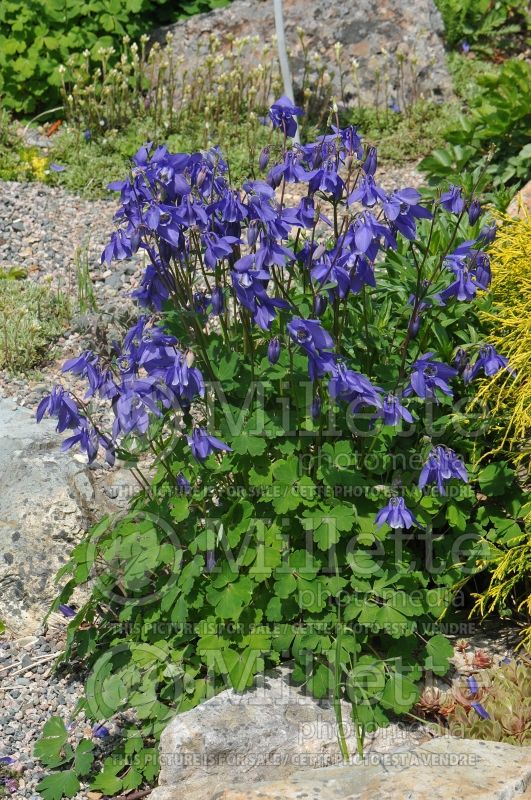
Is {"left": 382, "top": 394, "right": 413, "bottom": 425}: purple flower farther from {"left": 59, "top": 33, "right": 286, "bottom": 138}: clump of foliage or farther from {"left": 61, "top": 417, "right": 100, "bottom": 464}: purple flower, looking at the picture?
{"left": 59, "top": 33, "right": 286, "bottom": 138}: clump of foliage

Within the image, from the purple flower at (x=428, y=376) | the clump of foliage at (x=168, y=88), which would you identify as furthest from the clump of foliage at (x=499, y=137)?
the purple flower at (x=428, y=376)

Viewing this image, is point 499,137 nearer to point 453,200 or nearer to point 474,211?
point 474,211

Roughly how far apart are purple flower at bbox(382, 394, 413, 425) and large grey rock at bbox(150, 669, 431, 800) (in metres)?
1.11

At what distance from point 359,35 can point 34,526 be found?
5.47 meters

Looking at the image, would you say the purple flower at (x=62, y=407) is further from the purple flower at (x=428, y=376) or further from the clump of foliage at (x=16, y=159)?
the clump of foliage at (x=16, y=159)

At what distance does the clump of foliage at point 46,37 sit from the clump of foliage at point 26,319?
7.73ft

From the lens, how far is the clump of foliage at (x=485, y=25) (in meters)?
8.23

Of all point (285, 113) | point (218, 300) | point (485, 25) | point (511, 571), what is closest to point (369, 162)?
point (285, 113)

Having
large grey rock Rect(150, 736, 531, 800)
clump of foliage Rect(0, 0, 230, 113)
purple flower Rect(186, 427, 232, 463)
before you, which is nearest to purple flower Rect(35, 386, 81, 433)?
purple flower Rect(186, 427, 232, 463)

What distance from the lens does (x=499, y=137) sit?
6512 mm

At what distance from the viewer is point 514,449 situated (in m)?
3.93

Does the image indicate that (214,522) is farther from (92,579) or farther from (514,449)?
(514,449)

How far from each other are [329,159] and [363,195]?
21 centimetres

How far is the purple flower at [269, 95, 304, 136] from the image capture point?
313 centimetres
